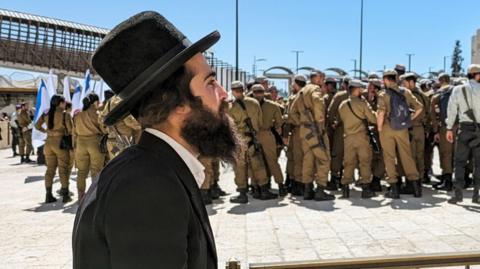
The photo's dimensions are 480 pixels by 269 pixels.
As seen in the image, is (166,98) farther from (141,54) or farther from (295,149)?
(295,149)

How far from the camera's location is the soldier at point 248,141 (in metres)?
7.33

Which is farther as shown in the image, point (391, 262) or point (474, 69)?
point (474, 69)

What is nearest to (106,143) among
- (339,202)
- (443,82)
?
(339,202)

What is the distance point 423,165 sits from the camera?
8258 millimetres

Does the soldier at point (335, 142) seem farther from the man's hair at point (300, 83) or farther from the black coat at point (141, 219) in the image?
the black coat at point (141, 219)

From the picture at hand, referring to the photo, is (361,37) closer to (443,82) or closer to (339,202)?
(443,82)

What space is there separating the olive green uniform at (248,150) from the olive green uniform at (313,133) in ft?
2.24

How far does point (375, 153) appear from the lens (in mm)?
8062

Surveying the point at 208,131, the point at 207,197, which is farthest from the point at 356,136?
the point at 208,131

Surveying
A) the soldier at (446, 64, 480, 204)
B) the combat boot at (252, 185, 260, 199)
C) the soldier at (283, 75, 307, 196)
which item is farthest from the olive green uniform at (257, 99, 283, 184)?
the soldier at (446, 64, 480, 204)

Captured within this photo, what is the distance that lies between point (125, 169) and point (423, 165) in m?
8.01

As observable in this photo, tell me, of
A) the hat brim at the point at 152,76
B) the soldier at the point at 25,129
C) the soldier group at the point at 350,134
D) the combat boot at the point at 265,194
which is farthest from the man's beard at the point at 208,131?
the soldier at the point at 25,129

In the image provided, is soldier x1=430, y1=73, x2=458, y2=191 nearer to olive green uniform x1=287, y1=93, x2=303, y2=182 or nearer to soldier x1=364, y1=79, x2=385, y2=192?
soldier x1=364, y1=79, x2=385, y2=192

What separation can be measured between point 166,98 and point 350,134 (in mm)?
6486
